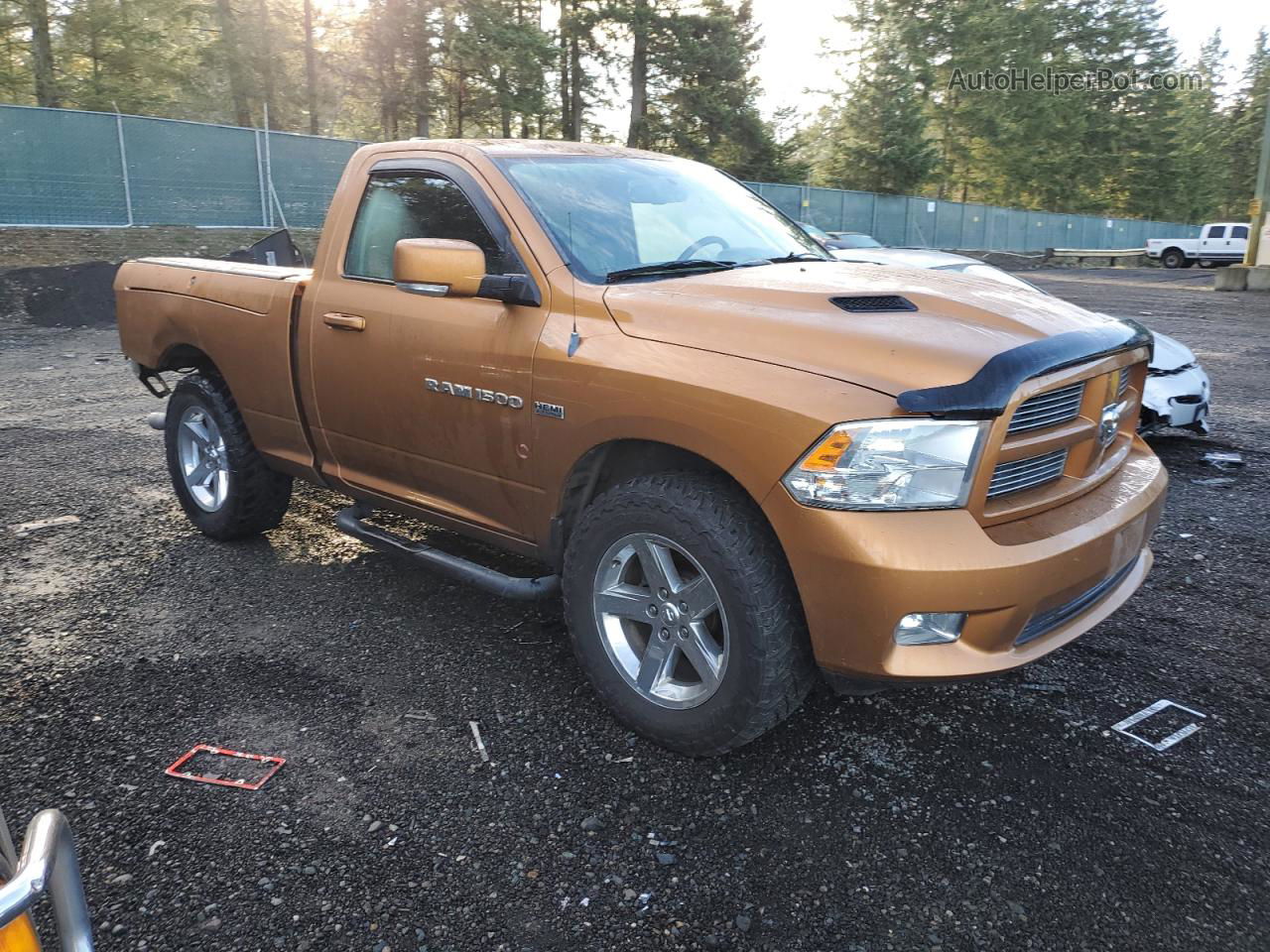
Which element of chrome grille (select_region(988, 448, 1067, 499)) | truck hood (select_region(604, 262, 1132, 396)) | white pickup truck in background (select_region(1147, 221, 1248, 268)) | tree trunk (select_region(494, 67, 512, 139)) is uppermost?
tree trunk (select_region(494, 67, 512, 139))

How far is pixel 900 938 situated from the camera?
2.25 metres

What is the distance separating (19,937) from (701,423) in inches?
75.7

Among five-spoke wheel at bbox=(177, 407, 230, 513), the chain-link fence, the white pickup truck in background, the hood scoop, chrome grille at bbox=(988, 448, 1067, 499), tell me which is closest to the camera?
chrome grille at bbox=(988, 448, 1067, 499)

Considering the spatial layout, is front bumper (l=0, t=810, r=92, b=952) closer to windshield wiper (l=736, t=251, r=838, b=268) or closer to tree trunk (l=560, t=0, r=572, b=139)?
windshield wiper (l=736, t=251, r=838, b=268)

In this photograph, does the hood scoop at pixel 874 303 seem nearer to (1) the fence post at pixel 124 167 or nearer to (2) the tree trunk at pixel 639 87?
(1) the fence post at pixel 124 167

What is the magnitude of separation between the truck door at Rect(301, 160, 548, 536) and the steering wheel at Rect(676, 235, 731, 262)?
619mm

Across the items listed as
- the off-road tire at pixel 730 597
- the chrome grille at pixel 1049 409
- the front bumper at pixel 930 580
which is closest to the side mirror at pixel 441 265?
the off-road tire at pixel 730 597

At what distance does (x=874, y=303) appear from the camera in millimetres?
2854

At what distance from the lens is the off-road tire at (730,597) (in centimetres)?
262

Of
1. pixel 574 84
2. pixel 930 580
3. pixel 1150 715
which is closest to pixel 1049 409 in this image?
pixel 930 580

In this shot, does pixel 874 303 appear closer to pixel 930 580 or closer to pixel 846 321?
pixel 846 321

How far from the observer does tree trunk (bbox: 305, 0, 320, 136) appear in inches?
1231

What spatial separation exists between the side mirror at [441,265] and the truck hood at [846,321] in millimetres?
467

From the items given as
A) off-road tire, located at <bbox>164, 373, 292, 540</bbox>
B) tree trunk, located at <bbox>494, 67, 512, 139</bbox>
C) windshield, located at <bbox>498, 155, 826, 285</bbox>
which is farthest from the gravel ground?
tree trunk, located at <bbox>494, 67, 512, 139</bbox>
